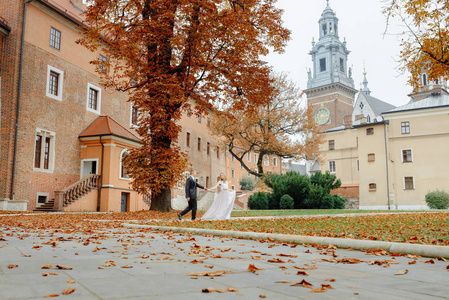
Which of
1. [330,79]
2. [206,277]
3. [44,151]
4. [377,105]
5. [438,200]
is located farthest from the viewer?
[330,79]

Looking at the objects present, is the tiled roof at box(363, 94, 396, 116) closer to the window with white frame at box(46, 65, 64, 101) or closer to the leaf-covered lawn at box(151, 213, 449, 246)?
the window with white frame at box(46, 65, 64, 101)

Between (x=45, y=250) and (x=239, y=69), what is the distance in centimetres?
1452

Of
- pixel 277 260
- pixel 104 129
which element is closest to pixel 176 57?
pixel 104 129

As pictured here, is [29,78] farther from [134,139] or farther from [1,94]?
Answer: [134,139]

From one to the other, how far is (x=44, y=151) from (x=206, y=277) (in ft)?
74.3

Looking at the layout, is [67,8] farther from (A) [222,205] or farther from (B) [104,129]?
(A) [222,205]

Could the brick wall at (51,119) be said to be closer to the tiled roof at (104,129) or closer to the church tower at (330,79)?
the tiled roof at (104,129)

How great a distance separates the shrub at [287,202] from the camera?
3161 cm

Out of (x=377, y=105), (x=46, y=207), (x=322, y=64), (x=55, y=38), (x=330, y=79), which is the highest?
(x=322, y=64)

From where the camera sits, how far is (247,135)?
35.4 metres

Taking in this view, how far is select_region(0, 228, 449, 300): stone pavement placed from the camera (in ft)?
9.98

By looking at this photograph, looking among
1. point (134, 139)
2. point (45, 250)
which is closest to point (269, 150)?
point (134, 139)

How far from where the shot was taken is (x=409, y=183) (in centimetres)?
4559

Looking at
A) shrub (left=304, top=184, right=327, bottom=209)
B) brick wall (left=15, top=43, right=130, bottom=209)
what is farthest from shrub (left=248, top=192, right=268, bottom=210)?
brick wall (left=15, top=43, right=130, bottom=209)
